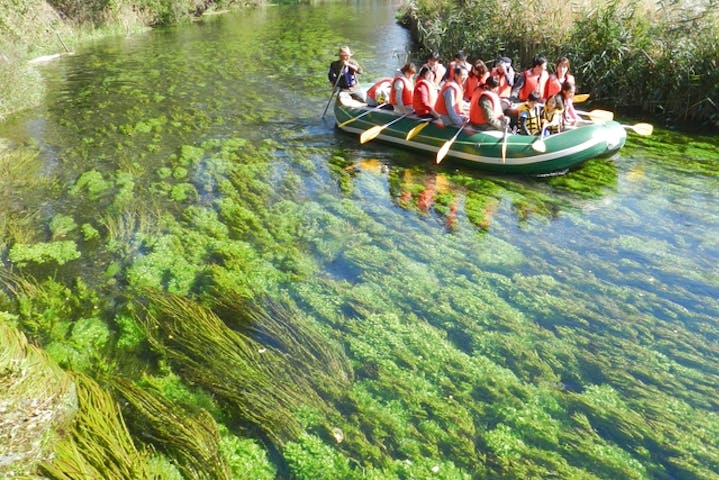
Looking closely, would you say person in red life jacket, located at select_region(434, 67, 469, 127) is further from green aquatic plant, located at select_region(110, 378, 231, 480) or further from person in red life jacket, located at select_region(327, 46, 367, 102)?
green aquatic plant, located at select_region(110, 378, 231, 480)

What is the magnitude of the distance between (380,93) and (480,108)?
2838 millimetres

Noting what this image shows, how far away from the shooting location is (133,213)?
26.8ft

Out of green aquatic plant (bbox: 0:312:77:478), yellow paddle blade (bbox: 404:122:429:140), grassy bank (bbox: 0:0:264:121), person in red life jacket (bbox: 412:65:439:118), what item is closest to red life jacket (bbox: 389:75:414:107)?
person in red life jacket (bbox: 412:65:439:118)

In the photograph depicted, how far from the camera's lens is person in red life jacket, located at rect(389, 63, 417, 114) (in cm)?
1034

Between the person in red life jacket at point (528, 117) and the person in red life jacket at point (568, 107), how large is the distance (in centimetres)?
56

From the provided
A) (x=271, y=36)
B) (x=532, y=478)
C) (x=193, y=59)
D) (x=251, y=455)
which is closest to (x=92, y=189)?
(x=251, y=455)

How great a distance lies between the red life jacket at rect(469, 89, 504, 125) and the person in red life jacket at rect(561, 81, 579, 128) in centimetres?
105

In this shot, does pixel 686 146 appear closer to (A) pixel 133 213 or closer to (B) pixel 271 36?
(A) pixel 133 213

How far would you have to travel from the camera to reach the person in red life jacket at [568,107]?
359 inches

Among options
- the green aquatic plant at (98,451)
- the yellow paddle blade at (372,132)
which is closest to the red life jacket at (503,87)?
the yellow paddle blade at (372,132)

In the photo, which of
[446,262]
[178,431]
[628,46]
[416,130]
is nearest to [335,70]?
[416,130]

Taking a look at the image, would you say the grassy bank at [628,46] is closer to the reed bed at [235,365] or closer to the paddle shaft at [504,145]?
the paddle shaft at [504,145]

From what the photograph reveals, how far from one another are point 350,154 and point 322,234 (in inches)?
137

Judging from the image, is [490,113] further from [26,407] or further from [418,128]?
[26,407]
